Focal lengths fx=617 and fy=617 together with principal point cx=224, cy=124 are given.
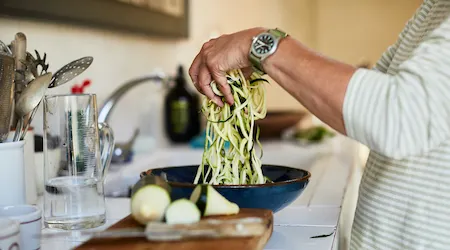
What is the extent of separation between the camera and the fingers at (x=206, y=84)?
103 cm

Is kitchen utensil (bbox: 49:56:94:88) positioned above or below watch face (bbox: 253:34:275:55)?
below

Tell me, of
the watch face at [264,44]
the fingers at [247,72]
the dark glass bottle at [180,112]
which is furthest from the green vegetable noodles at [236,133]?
the dark glass bottle at [180,112]

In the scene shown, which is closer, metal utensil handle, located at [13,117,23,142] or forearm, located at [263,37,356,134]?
forearm, located at [263,37,356,134]

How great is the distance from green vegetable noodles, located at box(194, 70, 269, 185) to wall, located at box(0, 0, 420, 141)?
0.53 metres

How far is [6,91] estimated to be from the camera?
0.95 m

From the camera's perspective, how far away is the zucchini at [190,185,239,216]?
843mm

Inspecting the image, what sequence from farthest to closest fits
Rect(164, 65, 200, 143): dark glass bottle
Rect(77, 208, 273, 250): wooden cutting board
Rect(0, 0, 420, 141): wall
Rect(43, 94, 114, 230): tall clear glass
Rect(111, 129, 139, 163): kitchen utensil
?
Rect(164, 65, 200, 143): dark glass bottle, Rect(111, 129, 139, 163): kitchen utensil, Rect(0, 0, 420, 141): wall, Rect(43, 94, 114, 230): tall clear glass, Rect(77, 208, 273, 250): wooden cutting board

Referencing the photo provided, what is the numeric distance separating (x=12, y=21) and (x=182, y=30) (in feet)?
3.56

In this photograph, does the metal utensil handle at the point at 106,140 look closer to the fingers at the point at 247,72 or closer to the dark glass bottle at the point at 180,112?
the fingers at the point at 247,72

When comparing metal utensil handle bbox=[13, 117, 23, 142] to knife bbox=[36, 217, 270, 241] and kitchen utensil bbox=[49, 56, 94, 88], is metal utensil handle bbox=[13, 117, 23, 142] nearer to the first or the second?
kitchen utensil bbox=[49, 56, 94, 88]

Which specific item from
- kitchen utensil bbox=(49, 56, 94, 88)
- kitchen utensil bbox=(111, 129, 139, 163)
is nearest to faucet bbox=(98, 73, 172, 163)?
kitchen utensil bbox=(111, 129, 139, 163)

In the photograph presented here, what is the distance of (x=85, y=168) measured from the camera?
3.41 feet

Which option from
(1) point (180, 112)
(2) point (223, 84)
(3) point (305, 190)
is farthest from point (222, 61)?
(1) point (180, 112)

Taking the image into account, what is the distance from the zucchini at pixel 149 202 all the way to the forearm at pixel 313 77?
233 mm
